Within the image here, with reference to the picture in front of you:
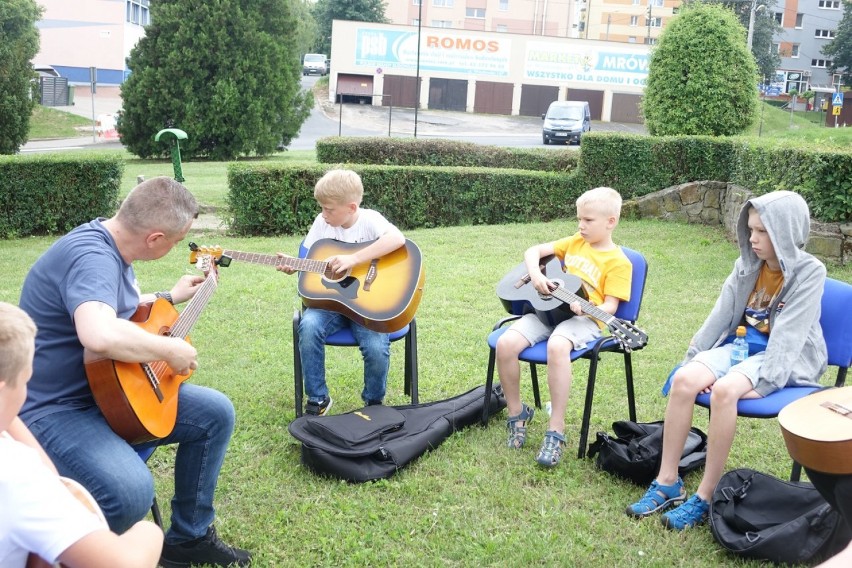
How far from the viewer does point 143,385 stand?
2830 mm

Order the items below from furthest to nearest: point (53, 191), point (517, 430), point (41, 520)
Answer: point (53, 191)
point (517, 430)
point (41, 520)

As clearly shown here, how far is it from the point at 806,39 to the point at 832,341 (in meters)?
71.4

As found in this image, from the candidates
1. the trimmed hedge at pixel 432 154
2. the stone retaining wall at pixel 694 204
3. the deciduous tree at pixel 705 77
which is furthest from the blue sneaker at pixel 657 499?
the trimmed hedge at pixel 432 154

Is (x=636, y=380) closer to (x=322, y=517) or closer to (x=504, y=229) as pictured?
(x=322, y=517)

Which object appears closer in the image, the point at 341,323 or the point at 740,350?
the point at 740,350

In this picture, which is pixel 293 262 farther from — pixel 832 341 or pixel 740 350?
pixel 832 341

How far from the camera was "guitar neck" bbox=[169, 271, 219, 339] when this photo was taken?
3148 millimetres

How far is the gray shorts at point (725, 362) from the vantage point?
3518mm

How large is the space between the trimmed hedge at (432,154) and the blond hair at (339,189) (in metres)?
8.65

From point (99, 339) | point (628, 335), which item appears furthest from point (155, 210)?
point (628, 335)

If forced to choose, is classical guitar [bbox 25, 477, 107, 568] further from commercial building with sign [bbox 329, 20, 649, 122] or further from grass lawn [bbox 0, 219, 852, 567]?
commercial building with sign [bbox 329, 20, 649, 122]

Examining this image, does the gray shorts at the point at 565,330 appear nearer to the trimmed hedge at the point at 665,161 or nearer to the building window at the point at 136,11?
the trimmed hedge at the point at 665,161

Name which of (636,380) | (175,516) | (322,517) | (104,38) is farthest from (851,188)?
(104,38)

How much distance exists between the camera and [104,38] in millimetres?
48188
